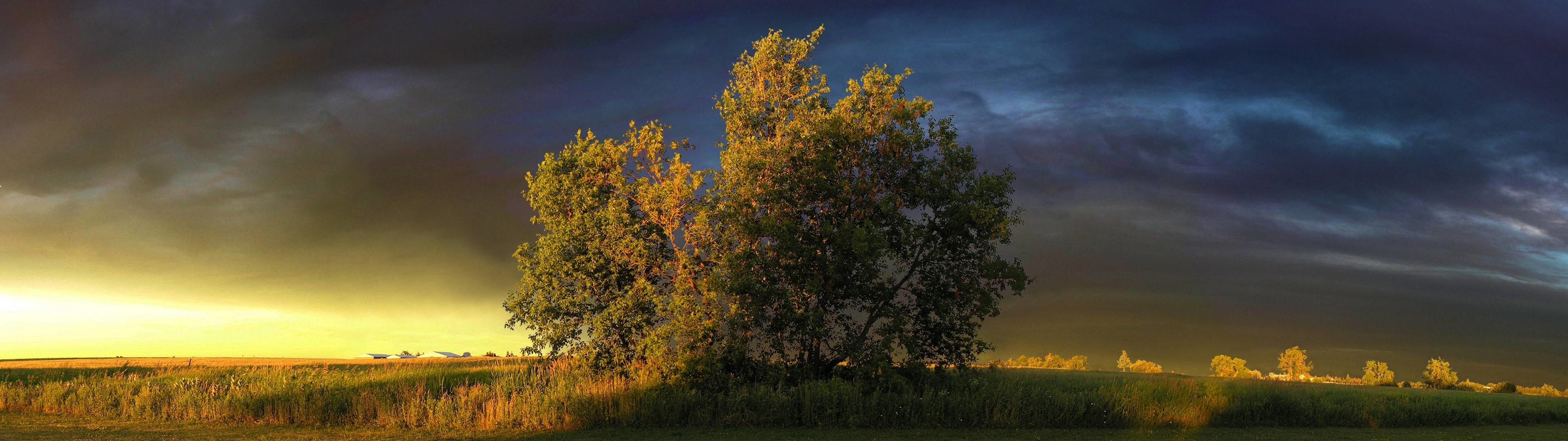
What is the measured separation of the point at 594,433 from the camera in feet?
61.3

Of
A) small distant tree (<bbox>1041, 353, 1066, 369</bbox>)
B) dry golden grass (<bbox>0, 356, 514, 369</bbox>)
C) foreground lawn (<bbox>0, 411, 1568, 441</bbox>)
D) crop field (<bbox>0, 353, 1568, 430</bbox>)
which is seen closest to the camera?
foreground lawn (<bbox>0, 411, 1568, 441</bbox>)

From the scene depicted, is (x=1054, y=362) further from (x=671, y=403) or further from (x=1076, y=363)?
(x=671, y=403)

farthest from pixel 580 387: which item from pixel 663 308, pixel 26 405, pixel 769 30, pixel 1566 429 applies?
pixel 1566 429

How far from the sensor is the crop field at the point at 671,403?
20188 mm

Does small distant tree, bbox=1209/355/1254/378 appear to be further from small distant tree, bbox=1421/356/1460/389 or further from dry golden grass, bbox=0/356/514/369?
dry golden grass, bbox=0/356/514/369

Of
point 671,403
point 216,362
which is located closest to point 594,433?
point 671,403

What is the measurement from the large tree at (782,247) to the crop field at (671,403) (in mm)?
1502

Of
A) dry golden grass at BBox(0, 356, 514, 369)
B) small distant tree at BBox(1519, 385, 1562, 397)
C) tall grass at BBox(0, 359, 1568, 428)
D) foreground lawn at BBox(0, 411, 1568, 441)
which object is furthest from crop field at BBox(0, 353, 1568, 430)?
small distant tree at BBox(1519, 385, 1562, 397)

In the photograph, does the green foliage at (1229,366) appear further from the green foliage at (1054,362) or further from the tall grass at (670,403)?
the tall grass at (670,403)

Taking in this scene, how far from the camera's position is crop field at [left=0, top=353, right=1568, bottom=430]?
20.2 m

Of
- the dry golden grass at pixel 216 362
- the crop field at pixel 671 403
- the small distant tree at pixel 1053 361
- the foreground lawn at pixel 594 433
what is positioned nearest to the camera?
the foreground lawn at pixel 594 433

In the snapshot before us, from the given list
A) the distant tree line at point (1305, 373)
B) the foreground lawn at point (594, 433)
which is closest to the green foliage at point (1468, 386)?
the distant tree line at point (1305, 373)

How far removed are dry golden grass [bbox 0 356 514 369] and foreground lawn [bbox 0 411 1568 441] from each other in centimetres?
2084

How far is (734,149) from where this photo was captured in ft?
83.0
